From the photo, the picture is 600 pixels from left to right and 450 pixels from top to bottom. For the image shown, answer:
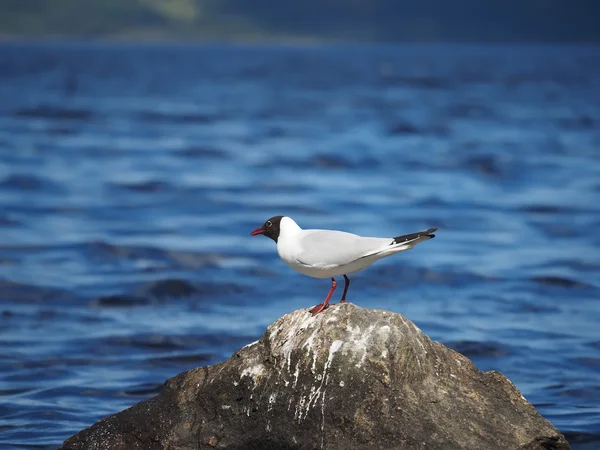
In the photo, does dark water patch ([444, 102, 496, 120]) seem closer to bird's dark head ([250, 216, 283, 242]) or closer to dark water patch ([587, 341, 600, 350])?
dark water patch ([587, 341, 600, 350])

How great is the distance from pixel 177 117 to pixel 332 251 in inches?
1676

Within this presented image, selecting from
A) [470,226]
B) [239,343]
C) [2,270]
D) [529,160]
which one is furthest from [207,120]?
[239,343]

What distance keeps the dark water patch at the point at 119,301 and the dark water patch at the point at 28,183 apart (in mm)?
11408

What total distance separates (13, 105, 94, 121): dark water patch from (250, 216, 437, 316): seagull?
41.4 m

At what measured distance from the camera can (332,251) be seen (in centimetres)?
748

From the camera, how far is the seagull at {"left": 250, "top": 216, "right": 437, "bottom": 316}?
7293 millimetres

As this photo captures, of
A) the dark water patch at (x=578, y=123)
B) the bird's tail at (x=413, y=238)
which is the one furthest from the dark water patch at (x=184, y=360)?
the dark water patch at (x=578, y=123)

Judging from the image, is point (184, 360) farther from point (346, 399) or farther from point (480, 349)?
point (346, 399)

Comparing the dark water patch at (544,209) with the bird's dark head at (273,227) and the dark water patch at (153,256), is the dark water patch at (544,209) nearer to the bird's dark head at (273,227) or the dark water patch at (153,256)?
the dark water patch at (153,256)

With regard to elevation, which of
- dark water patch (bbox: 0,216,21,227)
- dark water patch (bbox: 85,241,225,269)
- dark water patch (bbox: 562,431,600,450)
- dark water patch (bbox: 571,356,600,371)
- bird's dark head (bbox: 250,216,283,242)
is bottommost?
dark water patch (bbox: 562,431,600,450)

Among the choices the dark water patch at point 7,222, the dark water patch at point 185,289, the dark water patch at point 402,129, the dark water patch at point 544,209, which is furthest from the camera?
the dark water patch at point 402,129

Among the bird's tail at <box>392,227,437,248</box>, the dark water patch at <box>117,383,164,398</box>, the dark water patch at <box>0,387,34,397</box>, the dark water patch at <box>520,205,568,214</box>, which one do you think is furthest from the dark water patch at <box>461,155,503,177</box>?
the bird's tail at <box>392,227,437,248</box>

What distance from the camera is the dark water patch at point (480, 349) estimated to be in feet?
42.4

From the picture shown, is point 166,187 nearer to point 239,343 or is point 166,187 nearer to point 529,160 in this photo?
point 529,160
